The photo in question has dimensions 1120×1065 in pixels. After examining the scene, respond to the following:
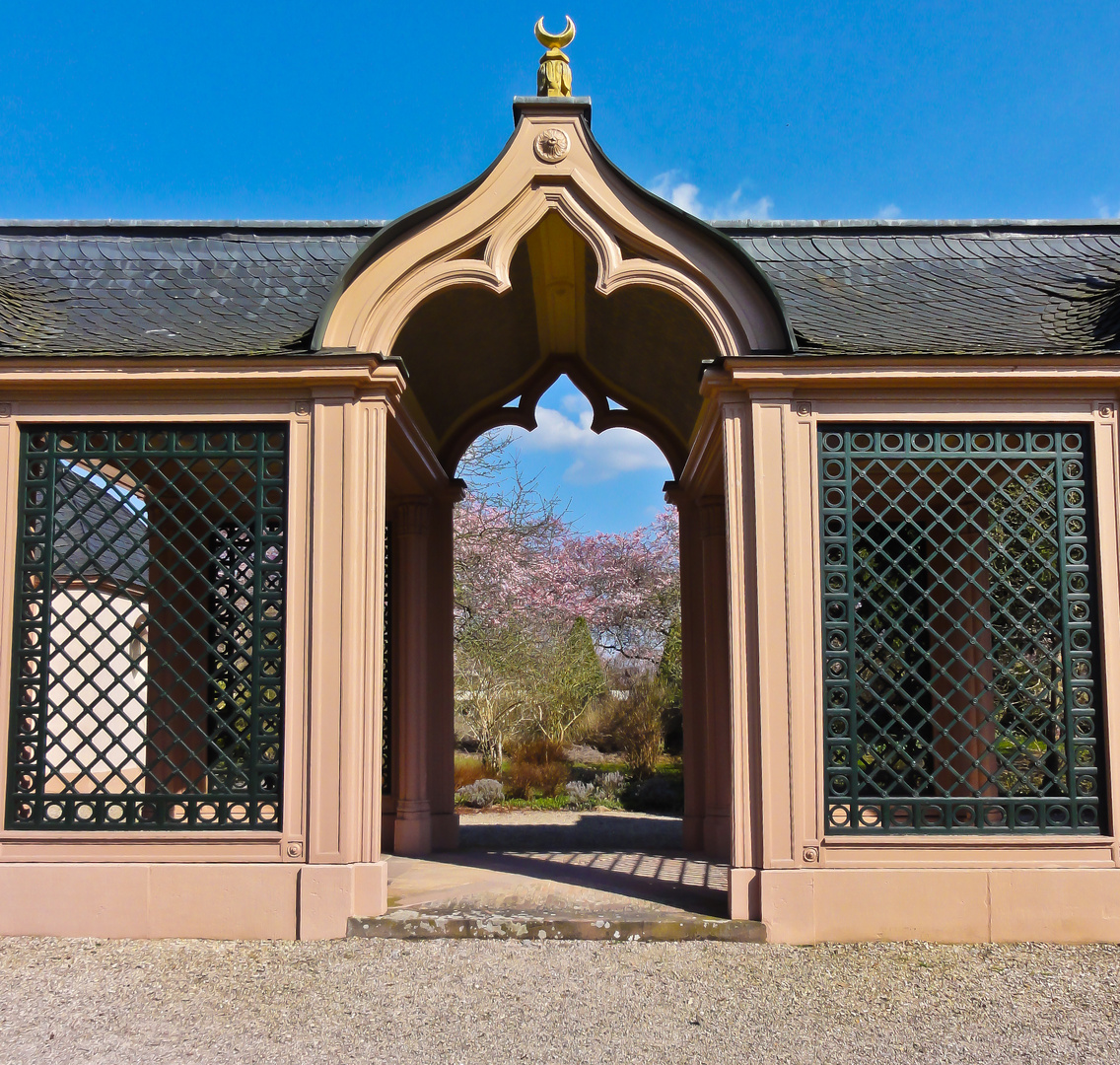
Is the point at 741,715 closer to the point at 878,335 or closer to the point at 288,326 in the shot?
the point at 878,335

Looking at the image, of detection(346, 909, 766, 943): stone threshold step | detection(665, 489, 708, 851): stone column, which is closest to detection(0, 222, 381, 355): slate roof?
detection(346, 909, 766, 943): stone threshold step

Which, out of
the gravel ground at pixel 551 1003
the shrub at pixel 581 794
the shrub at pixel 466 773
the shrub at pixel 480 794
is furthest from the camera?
the shrub at pixel 466 773

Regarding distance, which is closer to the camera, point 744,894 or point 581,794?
point 744,894

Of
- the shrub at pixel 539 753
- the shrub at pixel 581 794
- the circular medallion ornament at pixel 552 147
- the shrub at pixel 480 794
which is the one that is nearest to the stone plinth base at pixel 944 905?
the circular medallion ornament at pixel 552 147

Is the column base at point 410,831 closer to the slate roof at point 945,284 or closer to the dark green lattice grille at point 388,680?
the dark green lattice grille at point 388,680

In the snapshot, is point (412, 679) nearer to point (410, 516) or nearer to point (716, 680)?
point (410, 516)

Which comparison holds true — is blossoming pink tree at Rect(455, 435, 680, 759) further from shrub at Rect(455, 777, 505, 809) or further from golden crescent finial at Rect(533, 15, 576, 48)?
golden crescent finial at Rect(533, 15, 576, 48)

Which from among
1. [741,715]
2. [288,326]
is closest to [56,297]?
[288,326]

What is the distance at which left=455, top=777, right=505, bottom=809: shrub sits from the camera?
12.2m

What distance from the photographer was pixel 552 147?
19.5 ft

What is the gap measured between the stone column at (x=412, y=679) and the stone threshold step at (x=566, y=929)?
275cm

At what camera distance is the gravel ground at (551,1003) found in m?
3.98

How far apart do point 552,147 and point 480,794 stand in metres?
8.65

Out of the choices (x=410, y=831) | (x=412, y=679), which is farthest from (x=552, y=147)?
(x=410, y=831)
